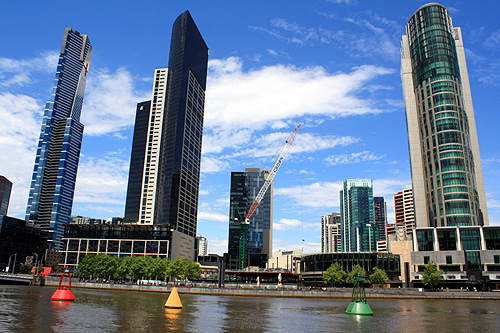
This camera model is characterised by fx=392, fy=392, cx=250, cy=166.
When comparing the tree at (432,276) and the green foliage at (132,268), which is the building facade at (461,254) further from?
the green foliage at (132,268)

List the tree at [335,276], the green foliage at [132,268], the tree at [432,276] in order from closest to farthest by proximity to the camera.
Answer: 1. the tree at [432,276]
2. the green foliage at [132,268]
3. the tree at [335,276]

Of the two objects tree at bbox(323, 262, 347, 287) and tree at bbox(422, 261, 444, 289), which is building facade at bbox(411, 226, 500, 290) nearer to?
tree at bbox(422, 261, 444, 289)

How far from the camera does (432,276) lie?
151 m

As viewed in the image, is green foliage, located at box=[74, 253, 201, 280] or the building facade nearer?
the building facade

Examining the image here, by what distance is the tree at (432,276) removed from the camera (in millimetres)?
151000

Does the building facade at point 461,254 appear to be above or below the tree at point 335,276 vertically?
above

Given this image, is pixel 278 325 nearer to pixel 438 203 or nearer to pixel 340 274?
pixel 340 274

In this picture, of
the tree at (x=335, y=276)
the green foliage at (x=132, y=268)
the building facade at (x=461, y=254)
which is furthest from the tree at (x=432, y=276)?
the green foliage at (x=132, y=268)

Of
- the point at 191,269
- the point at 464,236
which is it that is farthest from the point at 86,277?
the point at 464,236

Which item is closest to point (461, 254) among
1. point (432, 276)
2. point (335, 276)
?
point (432, 276)

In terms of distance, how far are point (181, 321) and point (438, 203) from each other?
182 metres

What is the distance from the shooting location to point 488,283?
15675 cm

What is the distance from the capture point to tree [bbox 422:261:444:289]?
151 meters

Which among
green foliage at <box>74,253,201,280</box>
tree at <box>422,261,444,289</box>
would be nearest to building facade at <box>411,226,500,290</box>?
tree at <box>422,261,444,289</box>
